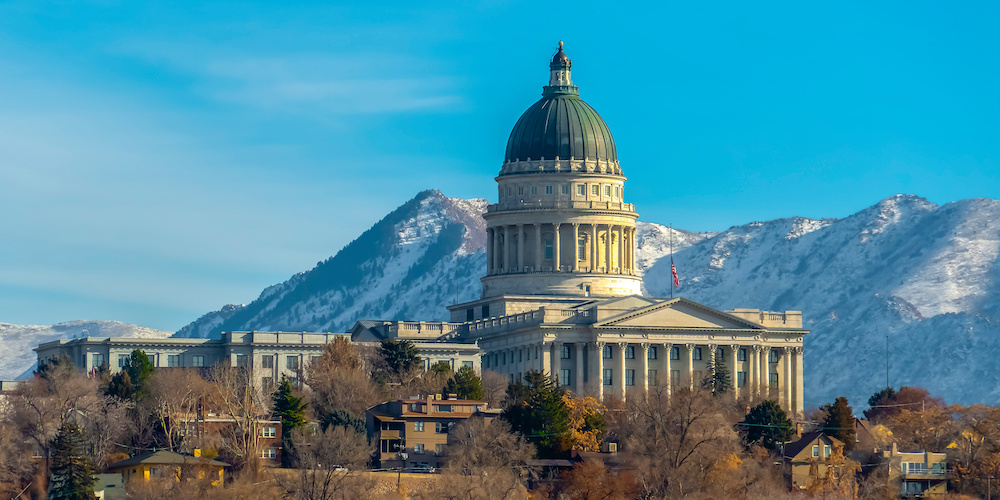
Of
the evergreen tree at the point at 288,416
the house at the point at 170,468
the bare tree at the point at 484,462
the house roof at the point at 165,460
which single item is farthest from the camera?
the evergreen tree at the point at 288,416

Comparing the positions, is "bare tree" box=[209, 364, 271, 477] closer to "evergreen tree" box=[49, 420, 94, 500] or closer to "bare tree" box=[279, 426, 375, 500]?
"bare tree" box=[279, 426, 375, 500]

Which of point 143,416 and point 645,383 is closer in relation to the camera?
point 143,416

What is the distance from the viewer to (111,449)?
6068 inches

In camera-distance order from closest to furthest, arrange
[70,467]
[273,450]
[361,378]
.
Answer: [70,467]
[273,450]
[361,378]

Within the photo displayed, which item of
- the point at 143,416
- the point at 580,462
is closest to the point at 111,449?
the point at 143,416

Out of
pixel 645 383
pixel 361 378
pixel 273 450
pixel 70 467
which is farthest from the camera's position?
pixel 645 383

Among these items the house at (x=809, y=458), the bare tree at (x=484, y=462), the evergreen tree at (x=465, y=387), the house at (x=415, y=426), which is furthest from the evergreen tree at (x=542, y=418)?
the house at (x=809, y=458)

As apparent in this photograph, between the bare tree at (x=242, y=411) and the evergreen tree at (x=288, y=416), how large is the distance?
1601 millimetres

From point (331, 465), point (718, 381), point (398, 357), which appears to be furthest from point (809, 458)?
point (398, 357)

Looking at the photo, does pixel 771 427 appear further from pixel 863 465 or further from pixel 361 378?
pixel 361 378

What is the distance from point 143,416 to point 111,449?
6241 mm

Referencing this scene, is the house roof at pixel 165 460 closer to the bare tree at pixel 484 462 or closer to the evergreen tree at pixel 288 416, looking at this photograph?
the evergreen tree at pixel 288 416

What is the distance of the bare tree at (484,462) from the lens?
140 metres

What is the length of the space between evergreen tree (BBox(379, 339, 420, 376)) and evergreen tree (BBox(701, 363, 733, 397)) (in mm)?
22047
